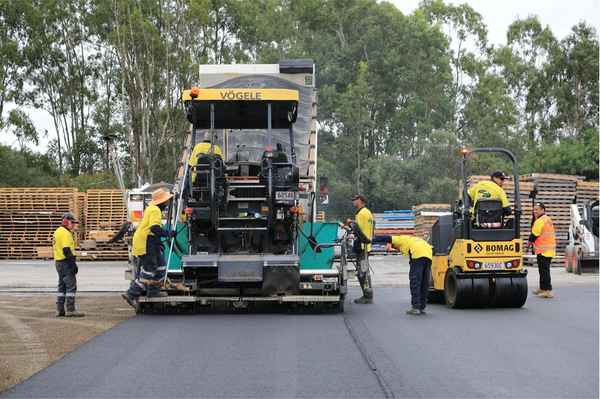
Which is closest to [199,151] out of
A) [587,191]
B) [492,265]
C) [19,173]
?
[492,265]

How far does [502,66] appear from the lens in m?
64.5

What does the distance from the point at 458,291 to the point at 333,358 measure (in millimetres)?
5697

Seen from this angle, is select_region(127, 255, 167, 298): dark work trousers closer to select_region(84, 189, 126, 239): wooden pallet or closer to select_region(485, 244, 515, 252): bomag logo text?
select_region(485, 244, 515, 252): bomag logo text

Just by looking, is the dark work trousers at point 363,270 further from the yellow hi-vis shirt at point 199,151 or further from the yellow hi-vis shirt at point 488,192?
the yellow hi-vis shirt at point 199,151

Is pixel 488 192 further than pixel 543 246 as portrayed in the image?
No

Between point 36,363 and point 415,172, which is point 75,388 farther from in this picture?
point 415,172

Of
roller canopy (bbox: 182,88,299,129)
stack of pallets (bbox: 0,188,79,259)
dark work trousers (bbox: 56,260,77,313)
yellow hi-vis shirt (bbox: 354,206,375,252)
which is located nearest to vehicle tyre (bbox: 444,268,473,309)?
yellow hi-vis shirt (bbox: 354,206,375,252)

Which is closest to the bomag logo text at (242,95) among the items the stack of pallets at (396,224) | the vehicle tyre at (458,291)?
the vehicle tyre at (458,291)

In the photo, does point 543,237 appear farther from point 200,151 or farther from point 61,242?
point 61,242

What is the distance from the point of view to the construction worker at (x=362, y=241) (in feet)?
53.5

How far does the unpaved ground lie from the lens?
963cm

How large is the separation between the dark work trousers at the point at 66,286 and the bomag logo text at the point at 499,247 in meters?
6.38

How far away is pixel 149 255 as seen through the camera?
14.1 m

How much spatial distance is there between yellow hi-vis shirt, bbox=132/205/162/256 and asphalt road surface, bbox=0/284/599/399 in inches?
40.2
